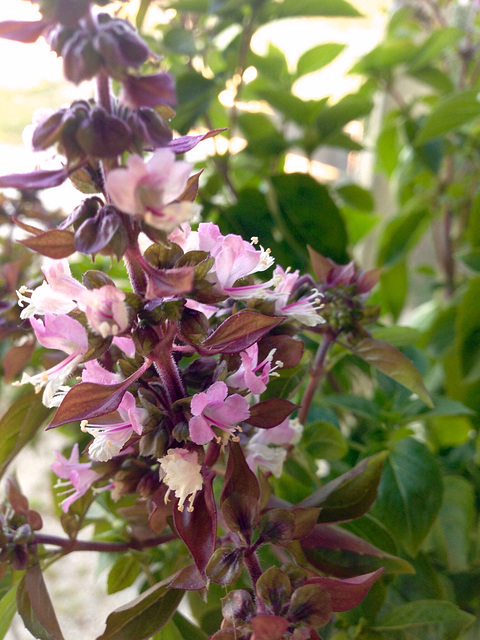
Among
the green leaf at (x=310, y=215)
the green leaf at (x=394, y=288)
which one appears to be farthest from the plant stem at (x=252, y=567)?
the green leaf at (x=394, y=288)

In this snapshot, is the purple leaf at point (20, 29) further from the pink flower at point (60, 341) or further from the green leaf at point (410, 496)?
the green leaf at point (410, 496)

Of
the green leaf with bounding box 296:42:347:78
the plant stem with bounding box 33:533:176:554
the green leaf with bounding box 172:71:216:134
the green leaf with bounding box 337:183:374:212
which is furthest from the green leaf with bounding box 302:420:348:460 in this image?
the green leaf with bounding box 296:42:347:78

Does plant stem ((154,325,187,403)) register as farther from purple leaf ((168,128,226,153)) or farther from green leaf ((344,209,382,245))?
green leaf ((344,209,382,245))

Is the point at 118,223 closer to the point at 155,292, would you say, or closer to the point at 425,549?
the point at 155,292

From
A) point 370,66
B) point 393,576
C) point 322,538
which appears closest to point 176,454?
point 322,538

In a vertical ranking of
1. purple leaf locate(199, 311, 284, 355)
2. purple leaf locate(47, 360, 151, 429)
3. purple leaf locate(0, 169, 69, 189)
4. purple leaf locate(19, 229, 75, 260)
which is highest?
purple leaf locate(0, 169, 69, 189)

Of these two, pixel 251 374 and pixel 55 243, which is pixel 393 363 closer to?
pixel 251 374
